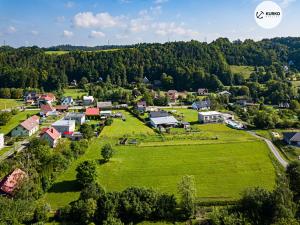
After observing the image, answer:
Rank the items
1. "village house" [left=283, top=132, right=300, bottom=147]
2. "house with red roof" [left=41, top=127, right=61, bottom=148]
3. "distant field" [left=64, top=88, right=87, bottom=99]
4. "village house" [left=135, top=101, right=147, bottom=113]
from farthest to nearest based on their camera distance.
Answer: "distant field" [left=64, top=88, right=87, bottom=99] → "village house" [left=135, top=101, right=147, bottom=113] → "house with red roof" [left=41, top=127, right=61, bottom=148] → "village house" [left=283, top=132, right=300, bottom=147]

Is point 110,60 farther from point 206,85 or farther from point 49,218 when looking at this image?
point 49,218

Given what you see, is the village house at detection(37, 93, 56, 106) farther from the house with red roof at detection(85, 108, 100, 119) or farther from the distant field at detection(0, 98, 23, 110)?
the house with red roof at detection(85, 108, 100, 119)

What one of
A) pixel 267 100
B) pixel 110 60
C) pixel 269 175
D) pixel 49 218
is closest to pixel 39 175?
pixel 49 218

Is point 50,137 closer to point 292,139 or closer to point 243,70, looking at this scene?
point 292,139

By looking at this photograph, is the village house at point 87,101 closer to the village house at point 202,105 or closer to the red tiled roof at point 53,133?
the village house at point 202,105

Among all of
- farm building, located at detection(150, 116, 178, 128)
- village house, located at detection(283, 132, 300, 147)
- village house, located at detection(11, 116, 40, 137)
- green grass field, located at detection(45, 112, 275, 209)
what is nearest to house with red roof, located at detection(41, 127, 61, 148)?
green grass field, located at detection(45, 112, 275, 209)

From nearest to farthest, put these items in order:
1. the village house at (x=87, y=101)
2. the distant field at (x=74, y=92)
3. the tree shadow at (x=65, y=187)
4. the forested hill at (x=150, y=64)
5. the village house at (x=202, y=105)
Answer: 1. the tree shadow at (x=65, y=187)
2. the village house at (x=202, y=105)
3. the village house at (x=87, y=101)
4. the distant field at (x=74, y=92)
5. the forested hill at (x=150, y=64)

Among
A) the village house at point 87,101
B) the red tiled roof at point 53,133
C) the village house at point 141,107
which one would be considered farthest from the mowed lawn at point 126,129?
the village house at point 87,101
